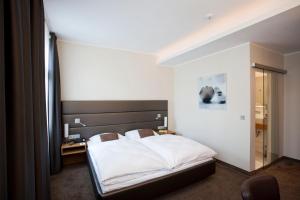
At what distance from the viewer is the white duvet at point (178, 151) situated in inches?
98.7

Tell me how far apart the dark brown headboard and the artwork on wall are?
1263 millimetres

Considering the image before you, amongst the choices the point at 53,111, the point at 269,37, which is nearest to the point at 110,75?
the point at 53,111

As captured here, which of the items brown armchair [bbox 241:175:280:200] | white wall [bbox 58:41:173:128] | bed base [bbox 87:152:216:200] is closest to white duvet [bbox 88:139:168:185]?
bed base [bbox 87:152:216:200]

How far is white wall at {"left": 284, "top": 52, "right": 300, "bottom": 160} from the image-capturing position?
3.63m

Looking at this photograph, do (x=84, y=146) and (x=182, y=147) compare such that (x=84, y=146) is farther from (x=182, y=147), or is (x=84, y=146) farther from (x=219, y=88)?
(x=219, y=88)

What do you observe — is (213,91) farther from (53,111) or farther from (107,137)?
(53,111)

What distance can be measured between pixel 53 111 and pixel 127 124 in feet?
5.78

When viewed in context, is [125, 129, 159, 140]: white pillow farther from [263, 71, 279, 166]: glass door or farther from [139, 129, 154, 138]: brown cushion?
[263, 71, 279, 166]: glass door

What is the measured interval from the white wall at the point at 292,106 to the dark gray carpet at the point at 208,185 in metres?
0.49

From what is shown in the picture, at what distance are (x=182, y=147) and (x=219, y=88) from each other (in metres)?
1.69

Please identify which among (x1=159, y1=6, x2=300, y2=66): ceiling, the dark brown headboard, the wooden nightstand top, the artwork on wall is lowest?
the wooden nightstand top

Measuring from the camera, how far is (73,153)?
3.36 metres

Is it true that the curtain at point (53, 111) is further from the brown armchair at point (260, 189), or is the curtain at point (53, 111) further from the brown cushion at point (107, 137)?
the brown armchair at point (260, 189)

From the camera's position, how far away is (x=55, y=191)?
2.54m
